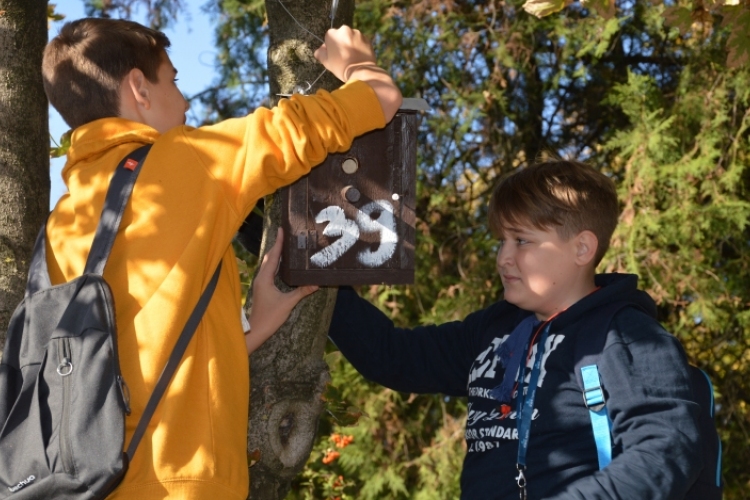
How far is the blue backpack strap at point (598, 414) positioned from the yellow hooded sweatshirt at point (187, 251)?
2.51ft

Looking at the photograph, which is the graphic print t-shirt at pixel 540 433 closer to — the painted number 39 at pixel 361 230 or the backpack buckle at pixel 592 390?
the backpack buckle at pixel 592 390

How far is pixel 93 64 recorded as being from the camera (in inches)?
82.9

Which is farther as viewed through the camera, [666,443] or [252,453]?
[252,453]

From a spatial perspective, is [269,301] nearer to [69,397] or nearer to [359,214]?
[359,214]

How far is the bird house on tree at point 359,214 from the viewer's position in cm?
234

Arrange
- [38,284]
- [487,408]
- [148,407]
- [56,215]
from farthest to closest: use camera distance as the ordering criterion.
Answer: [487,408] → [56,215] → [38,284] → [148,407]

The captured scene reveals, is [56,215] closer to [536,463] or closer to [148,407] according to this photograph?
[148,407]

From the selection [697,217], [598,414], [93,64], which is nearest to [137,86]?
[93,64]

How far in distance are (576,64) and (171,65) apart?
427 centimetres

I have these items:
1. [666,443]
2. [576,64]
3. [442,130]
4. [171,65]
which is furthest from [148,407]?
[576,64]

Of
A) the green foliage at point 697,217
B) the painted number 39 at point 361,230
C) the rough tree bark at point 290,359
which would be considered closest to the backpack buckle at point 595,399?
the painted number 39 at point 361,230

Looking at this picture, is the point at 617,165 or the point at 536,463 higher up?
the point at 617,165

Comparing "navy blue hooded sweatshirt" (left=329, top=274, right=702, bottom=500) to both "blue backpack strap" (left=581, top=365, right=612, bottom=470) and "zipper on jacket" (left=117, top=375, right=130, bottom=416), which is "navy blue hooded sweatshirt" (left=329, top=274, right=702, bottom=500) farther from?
"zipper on jacket" (left=117, top=375, right=130, bottom=416)

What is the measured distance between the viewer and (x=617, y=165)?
5.56 metres
